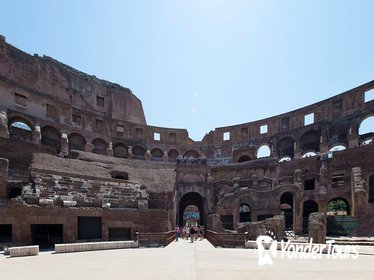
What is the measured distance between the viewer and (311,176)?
1168 inches

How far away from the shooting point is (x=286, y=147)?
4103 centimetres

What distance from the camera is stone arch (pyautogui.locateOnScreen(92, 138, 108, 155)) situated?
132 feet

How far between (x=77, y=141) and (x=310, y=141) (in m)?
33.8

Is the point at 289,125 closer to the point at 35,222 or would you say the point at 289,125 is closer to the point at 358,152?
the point at 358,152

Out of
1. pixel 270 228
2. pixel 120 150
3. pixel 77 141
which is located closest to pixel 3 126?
pixel 77 141

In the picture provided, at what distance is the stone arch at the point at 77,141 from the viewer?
123ft

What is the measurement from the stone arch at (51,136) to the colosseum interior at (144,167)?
131 mm

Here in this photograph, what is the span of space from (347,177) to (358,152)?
9.45 feet

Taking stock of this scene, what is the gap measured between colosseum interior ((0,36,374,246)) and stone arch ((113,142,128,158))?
321 mm

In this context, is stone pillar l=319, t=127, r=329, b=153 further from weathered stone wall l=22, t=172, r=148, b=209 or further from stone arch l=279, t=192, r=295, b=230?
weathered stone wall l=22, t=172, r=148, b=209

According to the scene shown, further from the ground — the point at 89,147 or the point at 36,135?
the point at 36,135

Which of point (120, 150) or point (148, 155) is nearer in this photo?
point (148, 155)

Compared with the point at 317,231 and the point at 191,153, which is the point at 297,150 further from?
the point at 317,231

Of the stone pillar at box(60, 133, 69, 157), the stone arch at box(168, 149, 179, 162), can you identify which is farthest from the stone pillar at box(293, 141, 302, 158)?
the stone pillar at box(60, 133, 69, 157)
